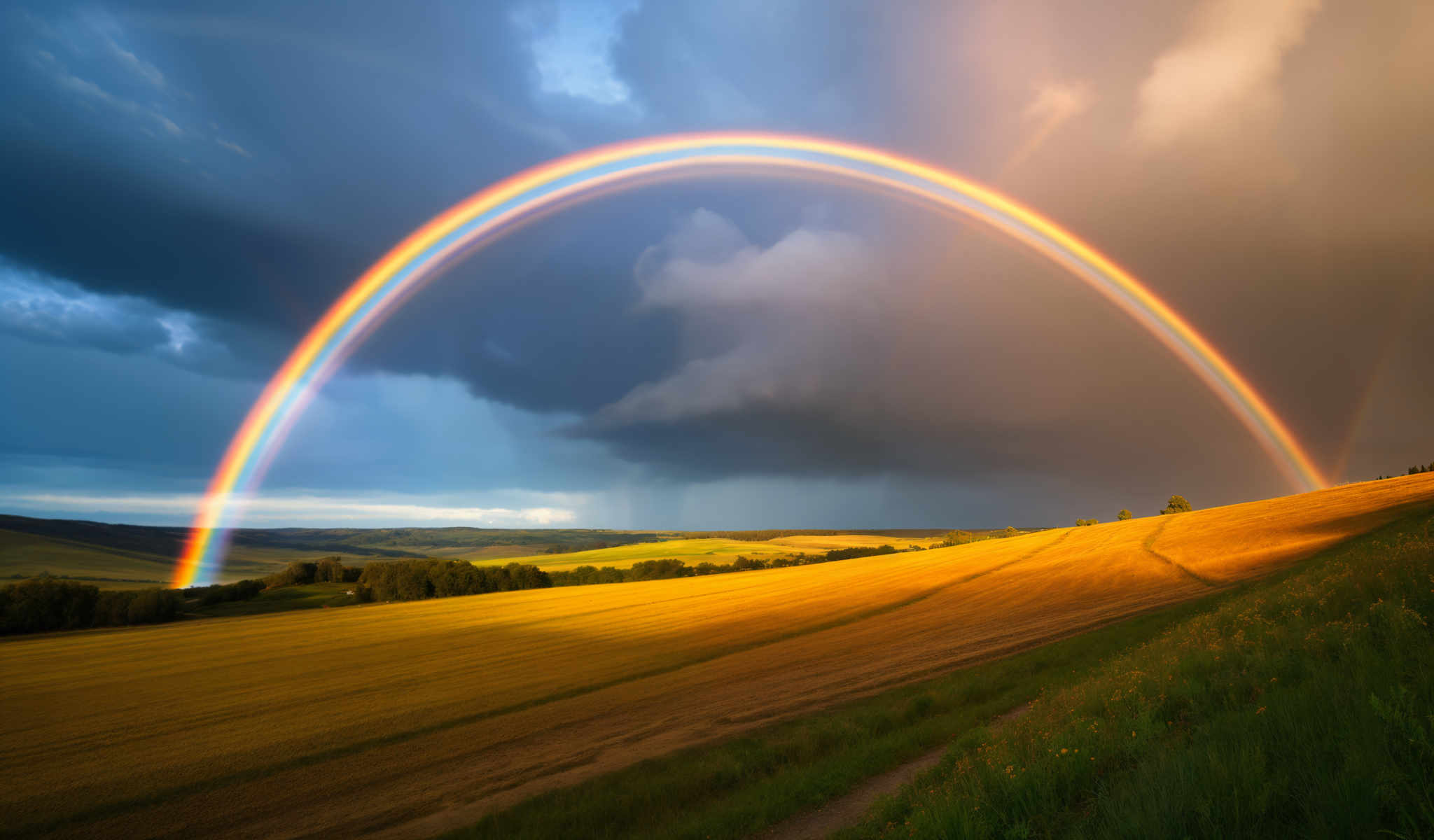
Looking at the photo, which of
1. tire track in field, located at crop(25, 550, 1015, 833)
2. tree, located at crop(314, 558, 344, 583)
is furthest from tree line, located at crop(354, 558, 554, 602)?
tire track in field, located at crop(25, 550, 1015, 833)

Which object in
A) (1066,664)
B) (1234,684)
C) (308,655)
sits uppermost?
(1234,684)

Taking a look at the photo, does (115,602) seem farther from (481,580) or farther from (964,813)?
(964,813)

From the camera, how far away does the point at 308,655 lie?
35844 millimetres

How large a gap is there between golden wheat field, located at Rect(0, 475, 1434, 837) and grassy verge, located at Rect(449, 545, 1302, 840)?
3.85 ft

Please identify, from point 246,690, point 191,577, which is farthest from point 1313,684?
point 191,577

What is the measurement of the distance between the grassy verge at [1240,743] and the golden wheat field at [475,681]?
8.85 metres

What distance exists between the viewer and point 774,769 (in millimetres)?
12344

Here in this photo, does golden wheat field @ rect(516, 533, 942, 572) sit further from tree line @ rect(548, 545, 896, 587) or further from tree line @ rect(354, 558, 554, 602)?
tree line @ rect(354, 558, 554, 602)

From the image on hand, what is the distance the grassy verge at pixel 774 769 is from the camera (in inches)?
413

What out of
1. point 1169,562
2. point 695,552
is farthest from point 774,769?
point 695,552

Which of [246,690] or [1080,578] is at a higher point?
[1080,578]

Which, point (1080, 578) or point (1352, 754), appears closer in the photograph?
point (1352, 754)

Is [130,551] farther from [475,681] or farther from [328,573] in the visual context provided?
[475,681]

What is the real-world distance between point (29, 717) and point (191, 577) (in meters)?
111
